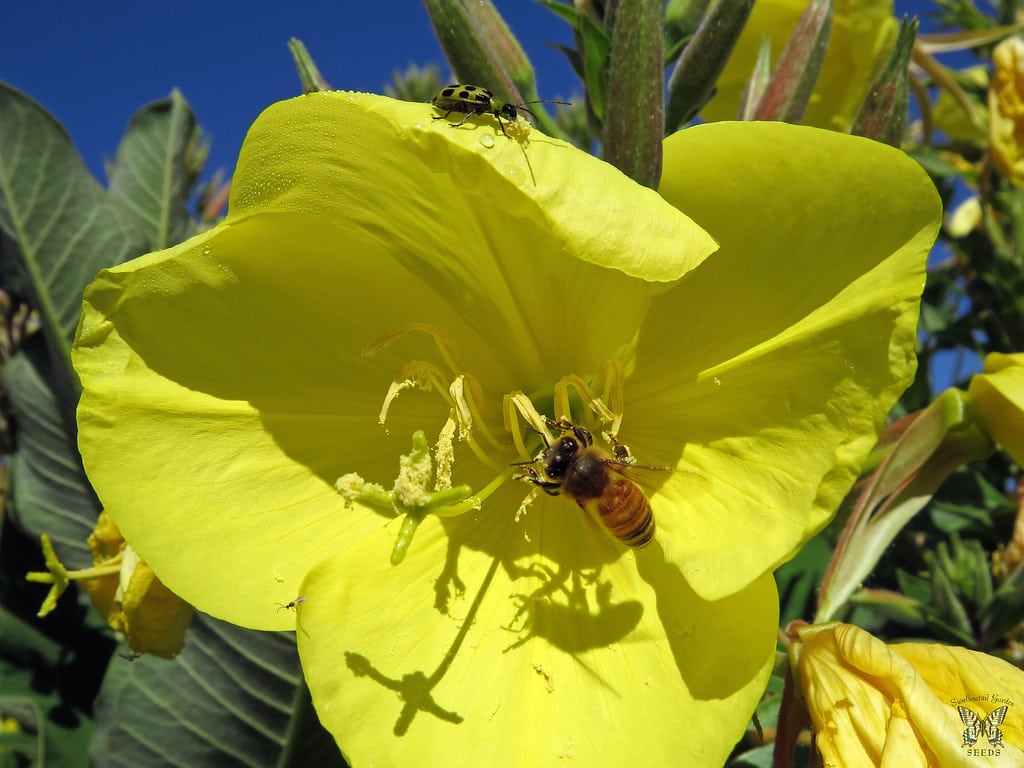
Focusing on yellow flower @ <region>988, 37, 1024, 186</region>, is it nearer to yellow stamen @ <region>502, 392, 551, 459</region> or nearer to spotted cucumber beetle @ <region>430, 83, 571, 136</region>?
yellow stamen @ <region>502, 392, 551, 459</region>

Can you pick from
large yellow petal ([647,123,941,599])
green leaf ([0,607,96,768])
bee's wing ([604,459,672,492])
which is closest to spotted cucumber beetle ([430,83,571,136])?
large yellow petal ([647,123,941,599])

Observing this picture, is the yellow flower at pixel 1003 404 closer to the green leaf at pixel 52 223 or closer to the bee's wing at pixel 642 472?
the bee's wing at pixel 642 472

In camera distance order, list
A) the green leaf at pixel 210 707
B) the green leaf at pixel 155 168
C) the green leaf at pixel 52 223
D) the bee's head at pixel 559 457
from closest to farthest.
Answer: the bee's head at pixel 559 457 < the green leaf at pixel 210 707 < the green leaf at pixel 52 223 < the green leaf at pixel 155 168

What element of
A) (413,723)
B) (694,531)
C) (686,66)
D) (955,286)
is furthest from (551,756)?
(955,286)

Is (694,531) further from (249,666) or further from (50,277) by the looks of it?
(50,277)

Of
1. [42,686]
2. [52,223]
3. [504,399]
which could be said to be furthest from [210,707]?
[52,223]

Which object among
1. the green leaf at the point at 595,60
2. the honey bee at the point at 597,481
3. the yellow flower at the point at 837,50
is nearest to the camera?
the honey bee at the point at 597,481

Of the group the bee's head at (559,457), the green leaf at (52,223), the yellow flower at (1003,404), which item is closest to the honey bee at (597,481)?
the bee's head at (559,457)
